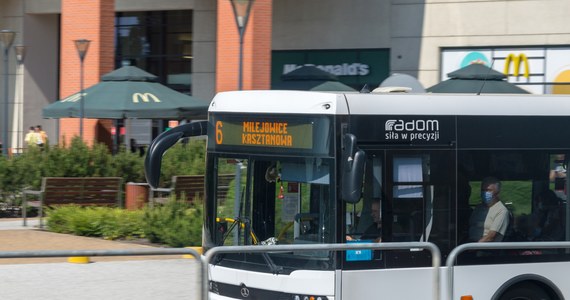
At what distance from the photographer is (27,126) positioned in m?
35.9

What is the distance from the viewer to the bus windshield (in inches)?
318

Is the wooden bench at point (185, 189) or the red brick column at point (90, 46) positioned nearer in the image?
the wooden bench at point (185, 189)

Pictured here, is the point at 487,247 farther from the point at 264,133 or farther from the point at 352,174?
the point at 264,133

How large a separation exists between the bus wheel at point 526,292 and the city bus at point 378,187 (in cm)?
1

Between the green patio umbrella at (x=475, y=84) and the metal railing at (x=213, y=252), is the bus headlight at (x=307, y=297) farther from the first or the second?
the green patio umbrella at (x=475, y=84)

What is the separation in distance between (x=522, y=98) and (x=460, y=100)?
2.37 feet

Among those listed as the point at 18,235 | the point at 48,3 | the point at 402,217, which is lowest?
the point at 18,235

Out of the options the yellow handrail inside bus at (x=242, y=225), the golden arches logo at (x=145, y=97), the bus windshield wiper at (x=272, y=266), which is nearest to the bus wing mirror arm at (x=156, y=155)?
the yellow handrail inside bus at (x=242, y=225)

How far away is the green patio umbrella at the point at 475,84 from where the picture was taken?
1847 centimetres

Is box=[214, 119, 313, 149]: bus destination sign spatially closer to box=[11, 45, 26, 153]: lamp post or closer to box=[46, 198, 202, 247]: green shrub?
box=[46, 198, 202, 247]: green shrub

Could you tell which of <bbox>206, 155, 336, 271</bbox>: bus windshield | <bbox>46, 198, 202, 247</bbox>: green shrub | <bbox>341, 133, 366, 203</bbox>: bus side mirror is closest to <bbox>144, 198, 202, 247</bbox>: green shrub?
<bbox>46, 198, 202, 247</bbox>: green shrub

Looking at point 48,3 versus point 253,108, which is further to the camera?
point 48,3

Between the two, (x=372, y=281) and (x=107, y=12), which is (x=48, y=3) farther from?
(x=372, y=281)

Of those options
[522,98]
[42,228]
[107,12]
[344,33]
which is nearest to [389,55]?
[344,33]
